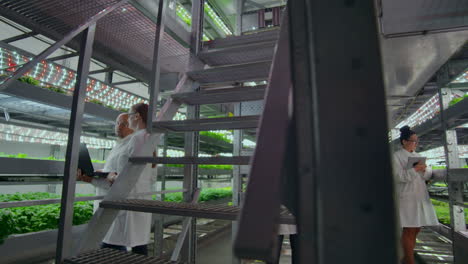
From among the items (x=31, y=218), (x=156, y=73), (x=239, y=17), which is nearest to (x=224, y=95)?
(x=156, y=73)

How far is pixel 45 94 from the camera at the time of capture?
178cm

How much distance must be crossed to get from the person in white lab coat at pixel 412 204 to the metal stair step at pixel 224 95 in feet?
7.14

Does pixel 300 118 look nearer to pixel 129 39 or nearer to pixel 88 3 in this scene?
pixel 88 3

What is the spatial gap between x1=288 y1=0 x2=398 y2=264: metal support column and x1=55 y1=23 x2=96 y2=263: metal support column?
1.24m

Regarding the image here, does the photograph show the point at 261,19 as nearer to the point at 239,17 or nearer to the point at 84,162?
the point at 239,17

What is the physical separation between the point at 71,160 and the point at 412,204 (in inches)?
130

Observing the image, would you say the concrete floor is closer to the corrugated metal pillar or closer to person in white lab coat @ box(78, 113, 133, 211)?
person in white lab coat @ box(78, 113, 133, 211)

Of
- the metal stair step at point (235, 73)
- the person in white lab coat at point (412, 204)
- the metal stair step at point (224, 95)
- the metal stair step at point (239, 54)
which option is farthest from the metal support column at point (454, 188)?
the metal stair step at point (224, 95)

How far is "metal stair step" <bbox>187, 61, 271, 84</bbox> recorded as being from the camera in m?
1.74

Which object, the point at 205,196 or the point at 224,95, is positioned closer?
the point at 224,95

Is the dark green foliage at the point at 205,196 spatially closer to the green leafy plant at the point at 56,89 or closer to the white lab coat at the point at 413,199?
the green leafy plant at the point at 56,89

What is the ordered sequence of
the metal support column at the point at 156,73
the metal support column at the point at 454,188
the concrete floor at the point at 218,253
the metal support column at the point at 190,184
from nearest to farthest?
Result: 1. the metal support column at the point at 156,73
2. the metal support column at the point at 190,184
3. the metal support column at the point at 454,188
4. the concrete floor at the point at 218,253

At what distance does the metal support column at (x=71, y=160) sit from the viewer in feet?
4.24

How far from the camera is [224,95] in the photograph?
1680 mm
